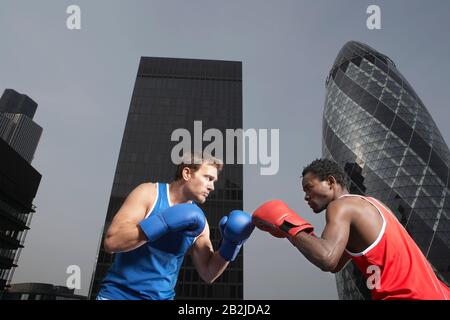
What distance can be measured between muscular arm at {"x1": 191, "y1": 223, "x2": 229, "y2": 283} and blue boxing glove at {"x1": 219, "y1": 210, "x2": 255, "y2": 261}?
0.31 feet

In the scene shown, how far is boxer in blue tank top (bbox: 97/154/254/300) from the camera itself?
2.29m

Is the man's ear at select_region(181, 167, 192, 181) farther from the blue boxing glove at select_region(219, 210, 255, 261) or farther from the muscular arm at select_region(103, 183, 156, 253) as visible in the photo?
the blue boxing glove at select_region(219, 210, 255, 261)

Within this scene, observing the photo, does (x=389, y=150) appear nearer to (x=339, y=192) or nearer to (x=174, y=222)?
(x=339, y=192)

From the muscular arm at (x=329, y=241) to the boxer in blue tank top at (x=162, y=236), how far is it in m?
1.00

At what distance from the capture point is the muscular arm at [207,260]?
3055 mm

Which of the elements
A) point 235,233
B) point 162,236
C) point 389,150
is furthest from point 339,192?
point 389,150

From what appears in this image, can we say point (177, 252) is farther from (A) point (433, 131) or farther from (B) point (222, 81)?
(B) point (222, 81)

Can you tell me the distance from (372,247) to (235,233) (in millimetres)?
1380

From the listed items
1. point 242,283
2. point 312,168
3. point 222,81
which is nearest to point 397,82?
point 222,81

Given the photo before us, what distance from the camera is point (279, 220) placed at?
94.1 inches

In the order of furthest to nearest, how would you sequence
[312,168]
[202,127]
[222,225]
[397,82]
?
[202,127] → [397,82] → [222,225] → [312,168]

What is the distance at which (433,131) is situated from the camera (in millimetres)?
45938

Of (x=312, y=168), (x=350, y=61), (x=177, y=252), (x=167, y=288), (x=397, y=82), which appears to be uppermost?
(x=350, y=61)
